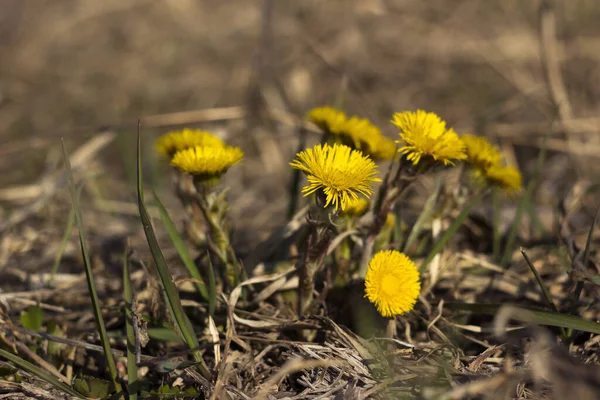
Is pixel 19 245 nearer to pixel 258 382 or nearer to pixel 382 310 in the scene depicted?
pixel 258 382

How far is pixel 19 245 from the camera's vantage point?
205cm

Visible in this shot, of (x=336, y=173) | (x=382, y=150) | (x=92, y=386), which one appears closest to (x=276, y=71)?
(x=382, y=150)

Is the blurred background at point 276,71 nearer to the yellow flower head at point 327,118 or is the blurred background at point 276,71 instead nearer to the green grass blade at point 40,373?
the yellow flower head at point 327,118

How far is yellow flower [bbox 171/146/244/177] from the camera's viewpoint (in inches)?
52.2

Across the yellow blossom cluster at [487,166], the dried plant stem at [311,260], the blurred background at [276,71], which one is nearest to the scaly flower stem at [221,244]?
the dried plant stem at [311,260]

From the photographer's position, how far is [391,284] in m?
1.21

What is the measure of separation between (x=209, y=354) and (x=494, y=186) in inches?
36.7

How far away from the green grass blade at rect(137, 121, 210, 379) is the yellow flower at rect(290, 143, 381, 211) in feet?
1.13

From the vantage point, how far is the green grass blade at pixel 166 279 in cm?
118

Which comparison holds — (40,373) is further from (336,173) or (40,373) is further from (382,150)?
(382,150)

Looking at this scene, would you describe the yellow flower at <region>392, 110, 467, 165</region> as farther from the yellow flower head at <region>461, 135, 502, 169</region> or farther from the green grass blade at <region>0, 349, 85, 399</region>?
the green grass blade at <region>0, 349, 85, 399</region>

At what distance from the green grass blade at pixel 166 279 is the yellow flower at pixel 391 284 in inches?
16.8

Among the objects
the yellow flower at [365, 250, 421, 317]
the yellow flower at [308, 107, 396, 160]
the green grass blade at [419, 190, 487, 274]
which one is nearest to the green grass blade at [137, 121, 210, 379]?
the yellow flower at [365, 250, 421, 317]

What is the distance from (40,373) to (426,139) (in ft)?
3.40
